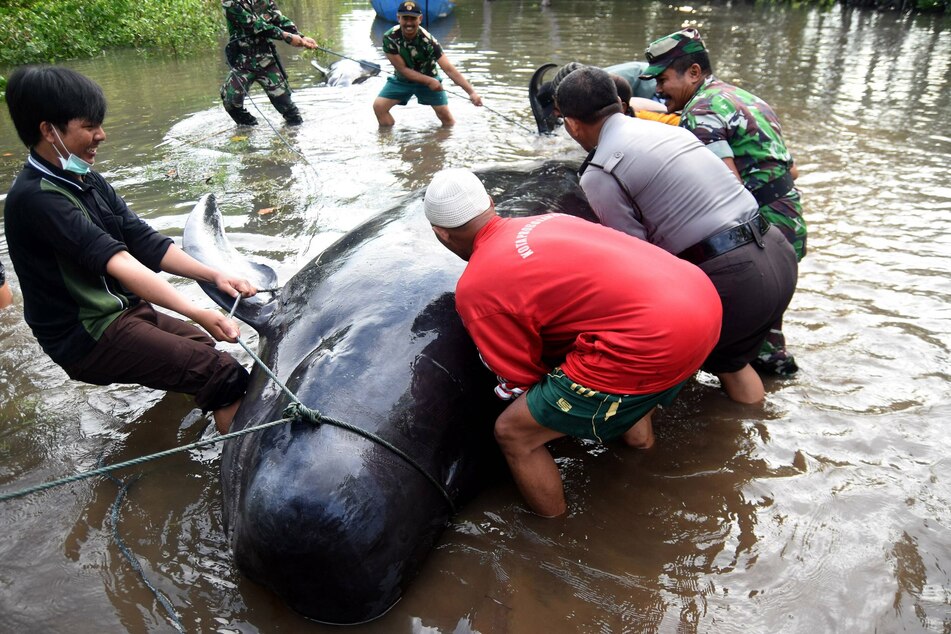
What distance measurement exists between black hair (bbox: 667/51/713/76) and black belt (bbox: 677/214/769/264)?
4.09 ft

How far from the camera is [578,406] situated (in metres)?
2.70

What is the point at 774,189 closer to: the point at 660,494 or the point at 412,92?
the point at 660,494

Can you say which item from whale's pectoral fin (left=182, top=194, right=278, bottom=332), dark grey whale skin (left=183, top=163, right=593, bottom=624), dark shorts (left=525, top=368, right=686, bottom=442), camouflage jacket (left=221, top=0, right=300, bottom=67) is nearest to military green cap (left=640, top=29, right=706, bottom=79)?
dark grey whale skin (left=183, top=163, right=593, bottom=624)

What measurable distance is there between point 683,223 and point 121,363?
116 inches

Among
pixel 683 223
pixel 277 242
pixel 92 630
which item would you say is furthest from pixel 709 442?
pixel 277 242

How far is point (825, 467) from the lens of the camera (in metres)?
3.28

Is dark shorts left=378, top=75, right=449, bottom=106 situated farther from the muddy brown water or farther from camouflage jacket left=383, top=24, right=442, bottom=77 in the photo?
→ the muddy brown water

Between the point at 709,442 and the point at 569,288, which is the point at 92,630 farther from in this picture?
the point at 709,442

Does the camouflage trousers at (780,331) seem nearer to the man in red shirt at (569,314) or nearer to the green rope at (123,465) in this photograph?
the man in red shirt at (569,314)

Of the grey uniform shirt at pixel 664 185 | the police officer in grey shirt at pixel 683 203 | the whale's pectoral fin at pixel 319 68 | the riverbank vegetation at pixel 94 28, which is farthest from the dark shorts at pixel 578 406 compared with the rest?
the riverbank vegetation at pixel 94 28

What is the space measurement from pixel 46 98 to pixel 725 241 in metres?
3.21

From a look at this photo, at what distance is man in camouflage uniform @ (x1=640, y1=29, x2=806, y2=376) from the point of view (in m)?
3.86

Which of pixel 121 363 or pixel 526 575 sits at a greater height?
pixel 121 363

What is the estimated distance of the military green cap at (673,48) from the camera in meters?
4.05
